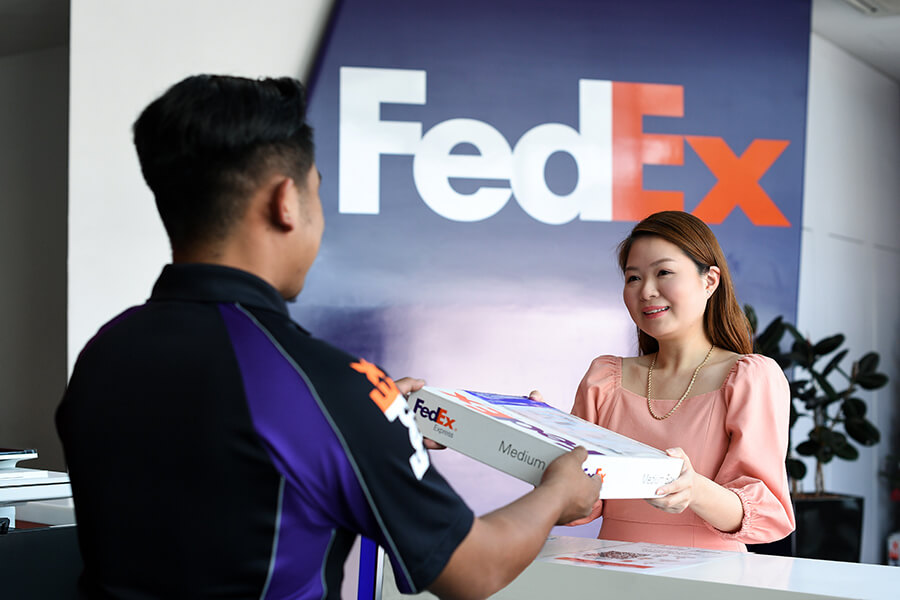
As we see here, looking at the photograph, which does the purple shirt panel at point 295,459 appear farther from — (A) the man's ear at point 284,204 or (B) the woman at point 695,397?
(B) the woman at point 695,397

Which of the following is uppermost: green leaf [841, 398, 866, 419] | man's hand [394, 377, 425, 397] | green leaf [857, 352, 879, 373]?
man's hand [394, 377, 425, 397]

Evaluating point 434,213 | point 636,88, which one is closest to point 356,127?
point 434,213

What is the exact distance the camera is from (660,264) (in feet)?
6.39

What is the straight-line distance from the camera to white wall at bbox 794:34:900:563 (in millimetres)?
5691

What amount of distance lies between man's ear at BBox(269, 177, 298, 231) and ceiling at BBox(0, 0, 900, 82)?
4798 mm

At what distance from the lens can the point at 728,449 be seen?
6.04 feet

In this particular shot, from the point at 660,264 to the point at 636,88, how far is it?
2.58 meters

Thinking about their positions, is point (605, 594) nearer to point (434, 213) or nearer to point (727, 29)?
point (434, 213)

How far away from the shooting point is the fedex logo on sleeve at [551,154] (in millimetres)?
4117

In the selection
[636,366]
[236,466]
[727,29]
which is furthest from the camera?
[727,29]

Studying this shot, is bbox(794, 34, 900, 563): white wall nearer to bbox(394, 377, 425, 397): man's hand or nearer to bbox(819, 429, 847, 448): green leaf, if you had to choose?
bbox(819, 429, 847, 448): green leaf

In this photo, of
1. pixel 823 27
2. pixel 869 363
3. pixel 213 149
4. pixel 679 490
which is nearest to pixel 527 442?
pixel 679 490

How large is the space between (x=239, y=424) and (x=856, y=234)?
19.8ft

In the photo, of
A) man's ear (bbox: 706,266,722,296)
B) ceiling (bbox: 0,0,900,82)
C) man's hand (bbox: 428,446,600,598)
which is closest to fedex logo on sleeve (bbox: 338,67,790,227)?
ceiling (bbox: 0,0,900,82)
